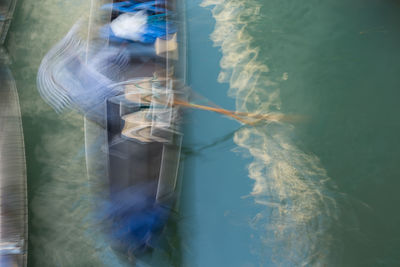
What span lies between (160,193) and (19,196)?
1.24 ft

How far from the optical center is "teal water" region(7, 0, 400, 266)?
81 centimetres

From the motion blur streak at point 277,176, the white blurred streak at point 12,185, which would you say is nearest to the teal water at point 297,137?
the motion blur streak at point 277,176

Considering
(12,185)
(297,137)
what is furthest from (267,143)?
(12,185)

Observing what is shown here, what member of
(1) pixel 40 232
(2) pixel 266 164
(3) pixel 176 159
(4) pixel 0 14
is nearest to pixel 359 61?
(2) pixel 266 164

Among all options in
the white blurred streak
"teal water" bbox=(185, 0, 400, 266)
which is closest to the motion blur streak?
"teal water" bbox=(185, 0, 400, 266)

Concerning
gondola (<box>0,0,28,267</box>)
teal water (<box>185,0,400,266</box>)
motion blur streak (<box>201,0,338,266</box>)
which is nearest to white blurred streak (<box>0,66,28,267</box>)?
gondola (<box>0,0,28,267</box>)

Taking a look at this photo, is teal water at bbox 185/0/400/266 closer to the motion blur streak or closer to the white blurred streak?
the motion blur streak

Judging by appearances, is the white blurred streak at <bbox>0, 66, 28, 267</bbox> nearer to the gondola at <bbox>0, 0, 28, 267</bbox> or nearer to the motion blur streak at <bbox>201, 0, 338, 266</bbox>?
the gondola at <bbox>0, 0, 28, 267</bbox>

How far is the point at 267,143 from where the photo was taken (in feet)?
2.96

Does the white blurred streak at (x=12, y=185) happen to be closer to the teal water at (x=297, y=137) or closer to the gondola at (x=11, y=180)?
the gondola at (x=11, y=180)

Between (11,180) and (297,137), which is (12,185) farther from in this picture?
(297,137)

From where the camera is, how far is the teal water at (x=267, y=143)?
0.81 meters

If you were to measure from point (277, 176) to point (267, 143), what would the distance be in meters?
0.10

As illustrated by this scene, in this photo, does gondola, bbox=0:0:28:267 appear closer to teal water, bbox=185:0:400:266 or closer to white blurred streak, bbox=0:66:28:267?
white blurred streak, bbox=0:66:28:267
